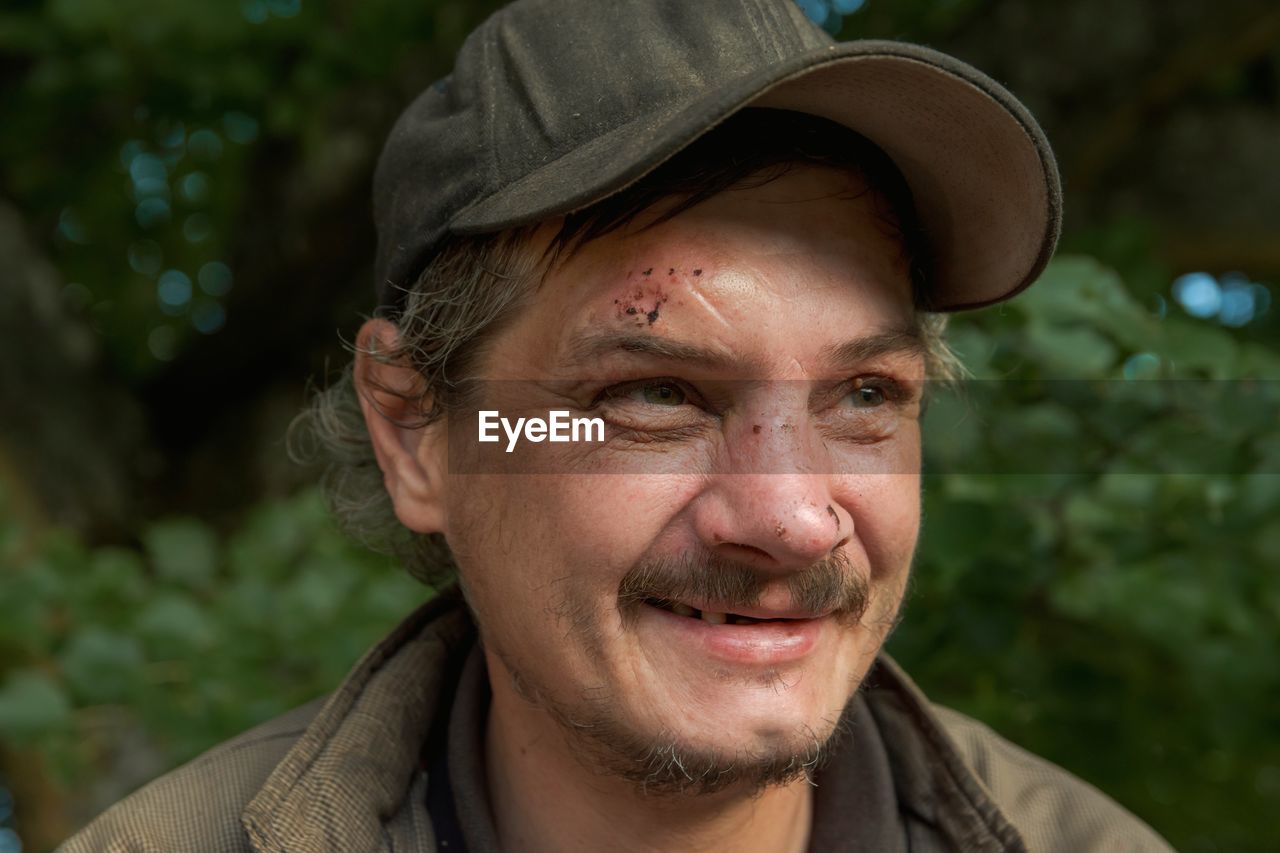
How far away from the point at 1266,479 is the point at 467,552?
1.34 metres

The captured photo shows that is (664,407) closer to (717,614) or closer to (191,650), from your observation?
(717,614)

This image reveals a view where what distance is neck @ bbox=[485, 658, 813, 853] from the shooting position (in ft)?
5.75

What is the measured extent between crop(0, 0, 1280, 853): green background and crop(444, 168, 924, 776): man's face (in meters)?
0.76

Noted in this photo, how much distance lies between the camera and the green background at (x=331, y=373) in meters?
2.28

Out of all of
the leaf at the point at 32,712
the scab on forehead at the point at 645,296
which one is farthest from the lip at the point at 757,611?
the leaf at the point at 32,712

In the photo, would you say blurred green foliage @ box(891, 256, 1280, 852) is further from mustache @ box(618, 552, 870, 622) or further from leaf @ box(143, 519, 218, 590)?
leaf @ box(143, 519, 218, 590)

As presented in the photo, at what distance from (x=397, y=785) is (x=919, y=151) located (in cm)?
113

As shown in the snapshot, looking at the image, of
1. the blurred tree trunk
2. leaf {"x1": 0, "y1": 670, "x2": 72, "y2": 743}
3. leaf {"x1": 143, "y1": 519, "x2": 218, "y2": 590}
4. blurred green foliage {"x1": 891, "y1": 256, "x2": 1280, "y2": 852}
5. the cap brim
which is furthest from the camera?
the blurred tree trunk

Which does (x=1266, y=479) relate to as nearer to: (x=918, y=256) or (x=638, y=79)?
(x=918, y=256)

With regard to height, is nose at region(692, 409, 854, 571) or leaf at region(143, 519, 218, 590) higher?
nose at region(692, 409, 854, 571)

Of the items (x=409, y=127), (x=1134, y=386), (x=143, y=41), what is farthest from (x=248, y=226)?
(x=1134, y=386)

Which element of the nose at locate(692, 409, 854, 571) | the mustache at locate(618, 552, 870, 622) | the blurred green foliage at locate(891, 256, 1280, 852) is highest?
the nose at locate(692, 409, 854, 571)

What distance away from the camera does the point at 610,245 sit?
1.56 meters

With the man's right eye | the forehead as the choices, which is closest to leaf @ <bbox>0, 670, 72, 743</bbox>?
the forehead
